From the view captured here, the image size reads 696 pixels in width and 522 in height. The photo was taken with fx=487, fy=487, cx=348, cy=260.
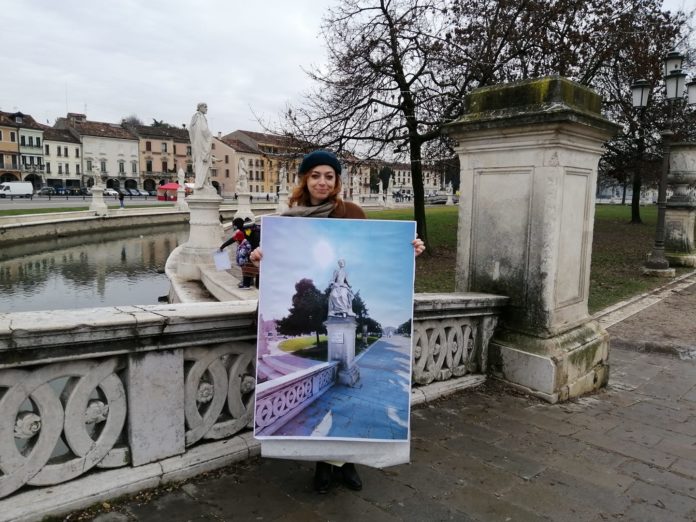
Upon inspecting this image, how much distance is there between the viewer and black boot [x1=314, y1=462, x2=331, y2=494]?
2691 mm

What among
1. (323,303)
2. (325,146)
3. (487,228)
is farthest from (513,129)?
(325,146)

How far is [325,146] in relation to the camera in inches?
535

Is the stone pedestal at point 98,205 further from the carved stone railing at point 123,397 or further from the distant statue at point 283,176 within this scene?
the carved stone railing at point 123,397

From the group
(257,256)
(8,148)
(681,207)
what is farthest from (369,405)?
(8,148)

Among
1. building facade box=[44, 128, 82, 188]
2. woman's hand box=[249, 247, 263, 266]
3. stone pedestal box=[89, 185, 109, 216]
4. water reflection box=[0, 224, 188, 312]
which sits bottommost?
water reflection box=[0, 224, 188, 312]

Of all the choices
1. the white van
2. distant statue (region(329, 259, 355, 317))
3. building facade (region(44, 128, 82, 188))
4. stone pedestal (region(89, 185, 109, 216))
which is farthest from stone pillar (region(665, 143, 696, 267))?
building facade (region(44, 128, 82, 188))

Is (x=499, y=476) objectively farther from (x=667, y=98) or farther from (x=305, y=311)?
(x=667, y=98)

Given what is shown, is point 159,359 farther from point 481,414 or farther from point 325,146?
point 325,146

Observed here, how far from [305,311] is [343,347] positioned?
0.92 feet

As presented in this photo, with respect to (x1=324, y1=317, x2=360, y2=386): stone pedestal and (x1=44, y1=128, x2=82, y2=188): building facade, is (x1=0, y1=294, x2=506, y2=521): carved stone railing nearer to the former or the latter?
(x1=324, y1=317, x2=360, y2=386): stone pedestal

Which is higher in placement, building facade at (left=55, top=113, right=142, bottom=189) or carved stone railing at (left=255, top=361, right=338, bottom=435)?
building facade at (left=55, top=113, right=142, bottom=189)

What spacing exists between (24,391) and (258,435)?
Answer: 1.10 metres

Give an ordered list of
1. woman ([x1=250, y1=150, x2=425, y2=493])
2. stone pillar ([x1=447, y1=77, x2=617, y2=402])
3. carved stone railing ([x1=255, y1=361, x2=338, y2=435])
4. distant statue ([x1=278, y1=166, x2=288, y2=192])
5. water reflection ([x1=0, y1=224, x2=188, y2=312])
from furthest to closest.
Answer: distant statue ([x1=278, y1=166, x2=288, y2=192]) < water reflection ([x1=0, y1=224, x2=188, y2=312]) < stone pillar ([x1=447, y1=77, x2=617, y2=402]) < woman ([x1=250, y1=150, x2=425, y2=493]) < carved stone railing ([x1=255, y1=361, x2=338, y2=435])

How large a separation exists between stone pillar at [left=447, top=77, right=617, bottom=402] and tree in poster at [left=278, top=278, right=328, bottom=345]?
2479 millimetres
